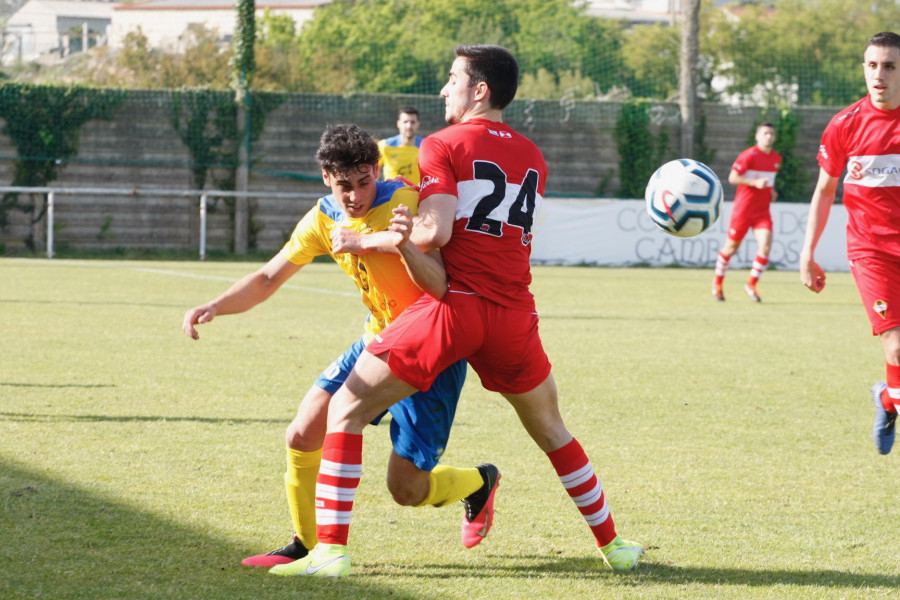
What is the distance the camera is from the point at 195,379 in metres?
7.69

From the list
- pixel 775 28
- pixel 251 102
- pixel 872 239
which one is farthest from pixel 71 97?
pixel 775 28

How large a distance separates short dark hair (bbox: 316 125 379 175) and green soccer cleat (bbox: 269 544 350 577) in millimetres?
1256

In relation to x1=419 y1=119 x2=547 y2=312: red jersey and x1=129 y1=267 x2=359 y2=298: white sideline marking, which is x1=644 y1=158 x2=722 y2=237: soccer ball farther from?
x1=129 y1=267 x2=359 y2=298: white sideline marking

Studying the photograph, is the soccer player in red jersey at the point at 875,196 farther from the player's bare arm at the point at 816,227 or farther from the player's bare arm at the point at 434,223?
the player's bare arm at the point at 434,223

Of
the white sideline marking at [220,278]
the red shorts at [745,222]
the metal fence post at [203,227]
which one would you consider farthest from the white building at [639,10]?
the red shorts at [745,222]

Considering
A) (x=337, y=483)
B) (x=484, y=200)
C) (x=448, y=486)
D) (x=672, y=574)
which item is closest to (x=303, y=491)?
(x=337, y=483)

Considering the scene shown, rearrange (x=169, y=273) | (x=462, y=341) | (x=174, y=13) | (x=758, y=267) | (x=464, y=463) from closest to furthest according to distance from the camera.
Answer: (x=462, y=341)
(x=464, y=463)
(x=758, y=267)
(x=169, y=273)
(x=174, y=13)

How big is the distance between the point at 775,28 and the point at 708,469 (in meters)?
59.8

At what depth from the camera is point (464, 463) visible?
218 inches

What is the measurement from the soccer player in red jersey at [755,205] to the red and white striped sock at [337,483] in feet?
38.3

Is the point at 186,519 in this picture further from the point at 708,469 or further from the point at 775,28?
the point at 775,28

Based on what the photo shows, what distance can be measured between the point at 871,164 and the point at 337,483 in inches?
140

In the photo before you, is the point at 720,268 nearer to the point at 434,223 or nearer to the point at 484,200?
the point at 484,200

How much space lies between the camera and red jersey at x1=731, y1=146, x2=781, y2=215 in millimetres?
15211
